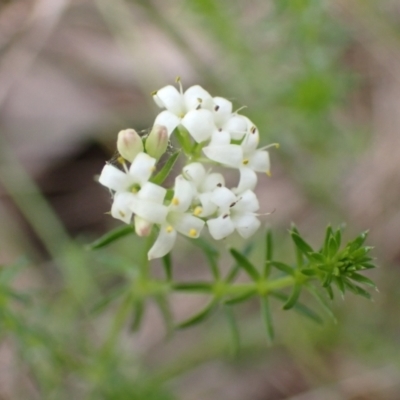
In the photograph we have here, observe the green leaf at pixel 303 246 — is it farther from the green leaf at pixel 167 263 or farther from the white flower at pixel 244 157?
the green leaf at pixel 167 263

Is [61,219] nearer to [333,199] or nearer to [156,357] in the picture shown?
[156,357]

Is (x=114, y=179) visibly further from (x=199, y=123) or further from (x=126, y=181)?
(x=199, y=123)

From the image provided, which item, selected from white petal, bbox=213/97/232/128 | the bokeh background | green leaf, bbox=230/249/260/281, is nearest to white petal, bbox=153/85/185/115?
white petal, bbox=213/97/232/128

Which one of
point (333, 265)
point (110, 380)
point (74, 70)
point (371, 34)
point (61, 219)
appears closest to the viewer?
point (333, 265)

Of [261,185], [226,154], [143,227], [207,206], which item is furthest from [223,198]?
[261,185]

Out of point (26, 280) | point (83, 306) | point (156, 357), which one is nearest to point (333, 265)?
point (83, 306)

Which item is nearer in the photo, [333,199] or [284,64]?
[284,64]

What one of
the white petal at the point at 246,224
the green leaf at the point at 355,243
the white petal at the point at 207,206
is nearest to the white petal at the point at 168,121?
the white petal at the point at 207,206
